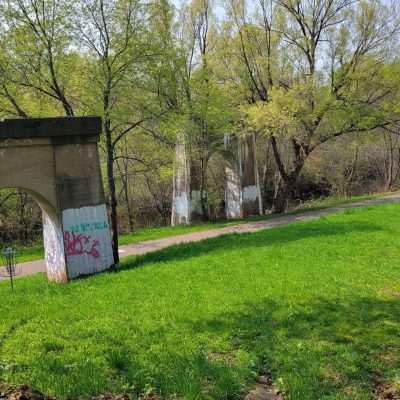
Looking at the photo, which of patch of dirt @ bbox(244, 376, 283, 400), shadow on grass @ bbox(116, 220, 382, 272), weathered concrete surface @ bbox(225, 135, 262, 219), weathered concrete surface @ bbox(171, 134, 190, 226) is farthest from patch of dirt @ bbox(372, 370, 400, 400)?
weathered concrete surface @ bbox(225, 135, 262, 219)

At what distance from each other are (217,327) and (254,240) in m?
7.42

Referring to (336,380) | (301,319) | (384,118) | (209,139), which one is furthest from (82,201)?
(384,118)

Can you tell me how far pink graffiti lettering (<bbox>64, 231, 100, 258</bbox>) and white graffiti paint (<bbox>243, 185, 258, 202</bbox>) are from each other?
1425 centimetres

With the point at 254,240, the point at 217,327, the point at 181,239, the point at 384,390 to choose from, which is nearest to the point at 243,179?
the point at 181,239

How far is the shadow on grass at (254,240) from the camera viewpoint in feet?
38.2

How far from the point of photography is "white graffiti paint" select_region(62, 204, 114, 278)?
33.3 feet

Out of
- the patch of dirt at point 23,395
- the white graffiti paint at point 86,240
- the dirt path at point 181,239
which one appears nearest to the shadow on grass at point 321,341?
the patch of dirt at point 23,395

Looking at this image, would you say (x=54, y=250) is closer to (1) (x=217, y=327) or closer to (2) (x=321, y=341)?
(1) (x=217, y=327)

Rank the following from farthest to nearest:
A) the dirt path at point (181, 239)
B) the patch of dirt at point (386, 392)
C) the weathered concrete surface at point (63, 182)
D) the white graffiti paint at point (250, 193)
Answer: the white graffiti paint at point (250, 193), the dirt path at point (181, 239), the weathered concrete surface at point (63, 182), the patch of dirt at point (386, 392)

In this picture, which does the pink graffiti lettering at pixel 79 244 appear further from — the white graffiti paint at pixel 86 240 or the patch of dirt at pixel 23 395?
the patch of dirt at pixel 23 395

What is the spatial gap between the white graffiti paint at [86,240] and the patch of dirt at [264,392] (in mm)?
6868

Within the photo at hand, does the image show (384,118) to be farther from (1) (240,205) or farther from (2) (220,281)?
(2) (220,281)

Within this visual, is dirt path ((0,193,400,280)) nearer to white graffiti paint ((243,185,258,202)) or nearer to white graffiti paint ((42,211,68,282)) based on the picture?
white graffiti paint ((42,211,68,282))

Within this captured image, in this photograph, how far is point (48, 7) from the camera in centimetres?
1176
